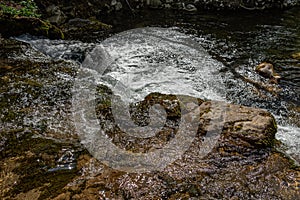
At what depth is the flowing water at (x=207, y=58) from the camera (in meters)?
5.28

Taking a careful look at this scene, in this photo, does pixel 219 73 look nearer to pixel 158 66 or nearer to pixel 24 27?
pixel 158 66

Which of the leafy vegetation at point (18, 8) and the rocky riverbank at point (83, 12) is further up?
the leafy vegetation at point (18, 8)

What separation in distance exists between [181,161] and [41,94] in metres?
2.62

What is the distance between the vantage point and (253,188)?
2703mm

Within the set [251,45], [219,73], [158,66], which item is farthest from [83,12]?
[219,73]

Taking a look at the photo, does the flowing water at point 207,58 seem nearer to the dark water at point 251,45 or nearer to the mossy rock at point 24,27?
the dark water at point 251,45

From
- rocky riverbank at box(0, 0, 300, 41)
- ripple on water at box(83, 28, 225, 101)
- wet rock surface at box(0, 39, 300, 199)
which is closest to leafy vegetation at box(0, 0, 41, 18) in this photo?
rocky riverbank at box(0, 0, 300, 41)

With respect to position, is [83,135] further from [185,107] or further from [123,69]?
[123,69]

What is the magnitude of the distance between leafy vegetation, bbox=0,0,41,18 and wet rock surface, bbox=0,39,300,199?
181 inches

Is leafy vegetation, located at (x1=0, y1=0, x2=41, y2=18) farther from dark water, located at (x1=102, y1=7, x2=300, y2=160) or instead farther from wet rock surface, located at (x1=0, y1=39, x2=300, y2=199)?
wet rock surface, located at (x1=0, y1=39, x2=300, y2=199)

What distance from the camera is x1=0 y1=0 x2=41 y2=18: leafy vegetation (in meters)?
7.78

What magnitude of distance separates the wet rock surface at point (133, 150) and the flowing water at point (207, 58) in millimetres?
652

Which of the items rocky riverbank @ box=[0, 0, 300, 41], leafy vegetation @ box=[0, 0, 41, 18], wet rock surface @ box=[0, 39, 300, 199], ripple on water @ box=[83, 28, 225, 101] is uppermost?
leafy vegetation @ box=[0, 0, 41, 18]

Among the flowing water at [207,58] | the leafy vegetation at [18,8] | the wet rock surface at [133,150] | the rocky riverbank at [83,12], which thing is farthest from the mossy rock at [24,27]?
the wet rock surface at [133,150]
